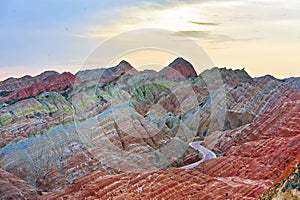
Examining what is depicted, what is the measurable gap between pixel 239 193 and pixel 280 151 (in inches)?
1026

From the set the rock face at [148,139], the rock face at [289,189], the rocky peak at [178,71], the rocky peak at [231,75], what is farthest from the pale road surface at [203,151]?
the rocky peak at [231,75]

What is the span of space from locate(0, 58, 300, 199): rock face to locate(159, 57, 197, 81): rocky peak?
259 inches

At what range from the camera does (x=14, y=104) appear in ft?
395

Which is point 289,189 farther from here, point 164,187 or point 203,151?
point 203,151

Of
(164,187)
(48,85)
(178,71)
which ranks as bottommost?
(48,85)

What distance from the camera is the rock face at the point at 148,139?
47312 millimetres

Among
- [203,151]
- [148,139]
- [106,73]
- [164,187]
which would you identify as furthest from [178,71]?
[164,187]

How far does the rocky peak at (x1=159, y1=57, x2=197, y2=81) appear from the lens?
175750mm

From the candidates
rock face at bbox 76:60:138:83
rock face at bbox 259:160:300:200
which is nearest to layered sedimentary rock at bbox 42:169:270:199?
rock face at bbox 259:160:300:200

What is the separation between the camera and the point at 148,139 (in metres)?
90.8

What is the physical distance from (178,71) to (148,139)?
332ft

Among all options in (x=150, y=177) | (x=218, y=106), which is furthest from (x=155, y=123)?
(x=150, y=177)

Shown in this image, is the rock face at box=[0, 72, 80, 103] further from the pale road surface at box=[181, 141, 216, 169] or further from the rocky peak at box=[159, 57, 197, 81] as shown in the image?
the pale road surface at box=[181, 141, 216, 169]

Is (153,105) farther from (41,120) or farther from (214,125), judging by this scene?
(41,120)
